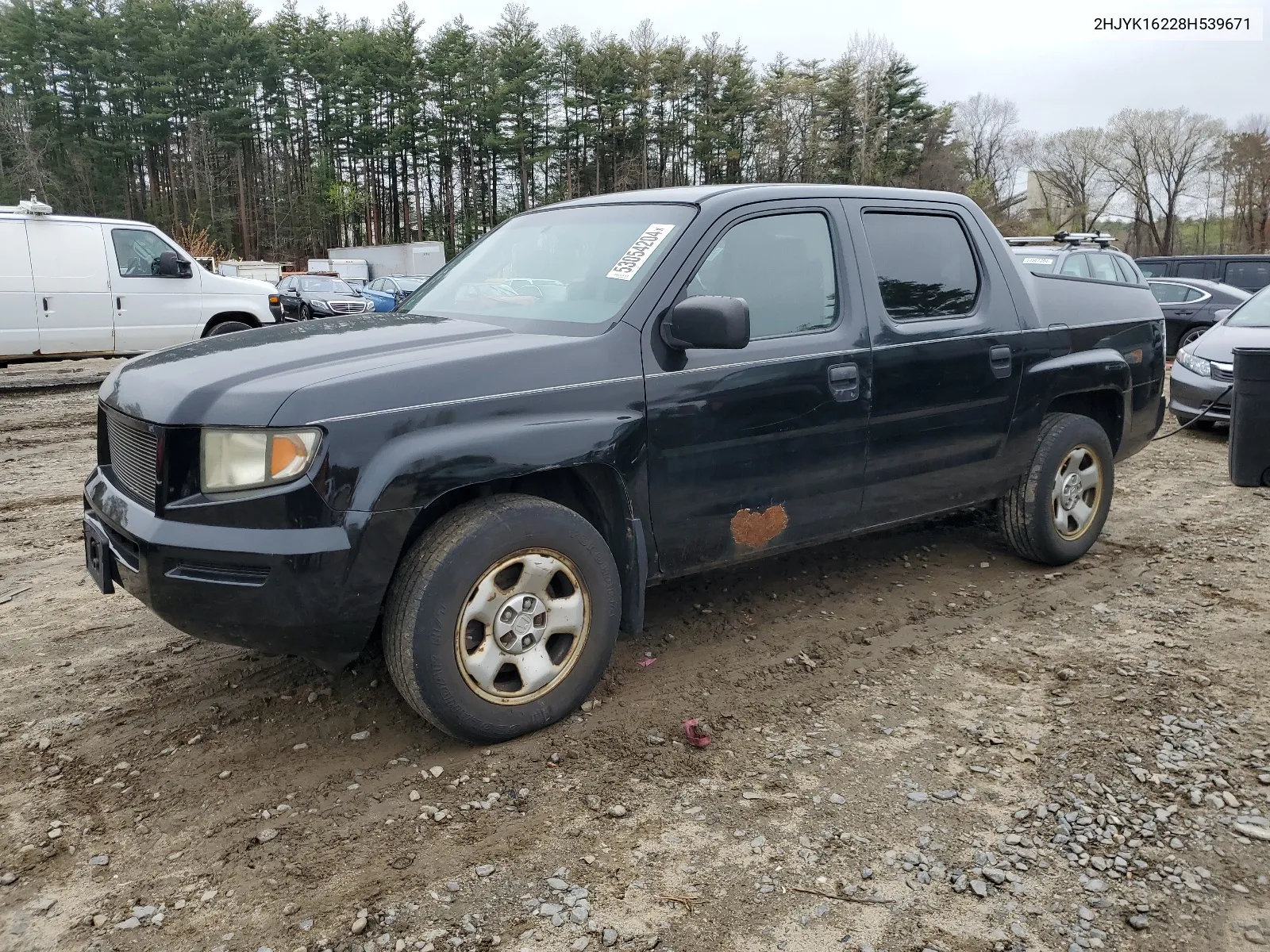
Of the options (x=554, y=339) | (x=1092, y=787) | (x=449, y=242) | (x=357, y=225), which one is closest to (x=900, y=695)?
(x=1092, y=787)

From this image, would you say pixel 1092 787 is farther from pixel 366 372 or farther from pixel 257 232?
pixel 257 232

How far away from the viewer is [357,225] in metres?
67.1

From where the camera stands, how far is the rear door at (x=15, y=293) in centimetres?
1111

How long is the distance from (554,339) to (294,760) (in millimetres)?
1609

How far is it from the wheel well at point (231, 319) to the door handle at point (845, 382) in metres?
10.6

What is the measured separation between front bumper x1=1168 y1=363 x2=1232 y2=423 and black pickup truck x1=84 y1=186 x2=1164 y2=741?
17.7 feet

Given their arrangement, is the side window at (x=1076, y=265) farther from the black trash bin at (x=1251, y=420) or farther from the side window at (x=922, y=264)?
the side window at (x=922, y=264)

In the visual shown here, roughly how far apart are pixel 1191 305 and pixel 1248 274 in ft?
13.8

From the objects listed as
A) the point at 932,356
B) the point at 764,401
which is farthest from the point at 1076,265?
the point at 764,401

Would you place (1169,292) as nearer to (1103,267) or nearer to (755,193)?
(1103,267)

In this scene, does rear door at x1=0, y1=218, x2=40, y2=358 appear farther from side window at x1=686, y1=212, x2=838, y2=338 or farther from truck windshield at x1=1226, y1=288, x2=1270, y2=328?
truck windshield at x1=1226, y1=288, x2=1270, y2=328

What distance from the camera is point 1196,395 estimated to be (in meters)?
9.13

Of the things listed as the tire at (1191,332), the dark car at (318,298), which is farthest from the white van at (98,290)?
the tire at (1191,332)

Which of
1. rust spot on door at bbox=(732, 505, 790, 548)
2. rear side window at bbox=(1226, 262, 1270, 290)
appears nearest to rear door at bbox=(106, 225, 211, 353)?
rust spot on door at bbox=(732, 505, 790, 548)
